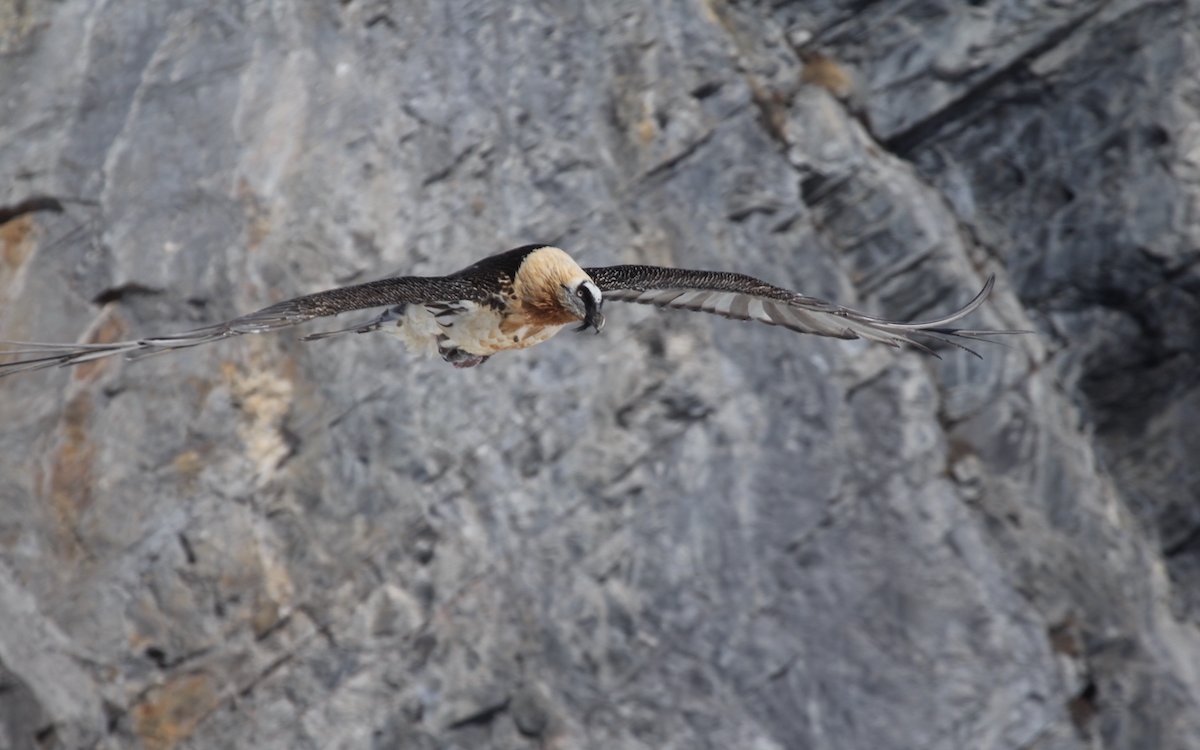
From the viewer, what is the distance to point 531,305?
29.0 feet

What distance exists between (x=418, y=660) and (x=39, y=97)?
19.9ft

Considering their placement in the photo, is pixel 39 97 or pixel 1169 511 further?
pixel 1169 511

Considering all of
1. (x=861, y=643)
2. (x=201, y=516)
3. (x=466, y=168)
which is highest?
(x=466, y=168)

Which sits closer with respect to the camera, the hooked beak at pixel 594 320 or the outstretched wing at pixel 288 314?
the outstretched wing at pixel 288 314

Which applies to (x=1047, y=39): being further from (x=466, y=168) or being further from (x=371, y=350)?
(x=371, y=350)

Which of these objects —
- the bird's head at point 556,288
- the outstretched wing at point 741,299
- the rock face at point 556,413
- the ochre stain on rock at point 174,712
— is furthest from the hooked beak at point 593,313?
the ochre stain on rock at point 174,712

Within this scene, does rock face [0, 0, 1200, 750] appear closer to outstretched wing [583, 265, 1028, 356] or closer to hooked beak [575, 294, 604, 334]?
outstretched wing [583, 265, 1028, 356]

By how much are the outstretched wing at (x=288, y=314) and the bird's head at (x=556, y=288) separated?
→ 30 centimetres

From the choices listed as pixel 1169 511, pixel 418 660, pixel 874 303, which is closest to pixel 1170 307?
pixel 1169 511

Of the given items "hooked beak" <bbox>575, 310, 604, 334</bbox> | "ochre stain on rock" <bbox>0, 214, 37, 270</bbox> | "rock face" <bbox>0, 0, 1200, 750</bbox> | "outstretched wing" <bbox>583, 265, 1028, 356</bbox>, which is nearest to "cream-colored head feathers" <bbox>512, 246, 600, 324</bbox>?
"hooked beak" <bbox>575, 310, 604, 334</bbox>

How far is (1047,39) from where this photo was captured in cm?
1455

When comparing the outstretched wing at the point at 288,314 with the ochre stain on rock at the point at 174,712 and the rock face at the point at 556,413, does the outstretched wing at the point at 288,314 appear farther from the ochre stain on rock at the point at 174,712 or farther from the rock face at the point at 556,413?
the ochre stain on rock at the point at 174,712

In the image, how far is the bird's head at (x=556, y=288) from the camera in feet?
27.9

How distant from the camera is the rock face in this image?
13.3 meters
